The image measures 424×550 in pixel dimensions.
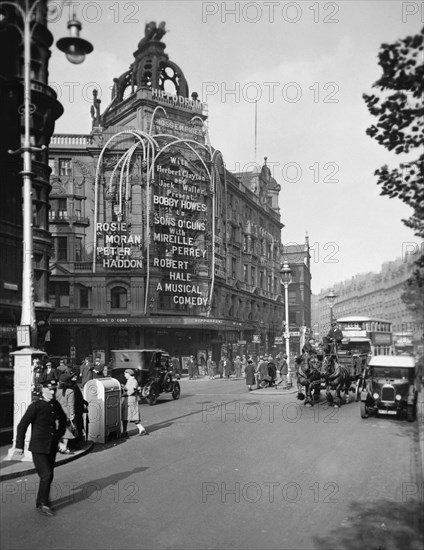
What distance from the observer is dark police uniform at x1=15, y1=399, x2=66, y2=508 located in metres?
7.66

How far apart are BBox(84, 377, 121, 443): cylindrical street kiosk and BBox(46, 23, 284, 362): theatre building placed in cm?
2853

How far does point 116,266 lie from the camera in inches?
1694

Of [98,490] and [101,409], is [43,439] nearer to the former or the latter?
[98,490]

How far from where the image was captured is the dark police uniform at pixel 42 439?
7.66 metres

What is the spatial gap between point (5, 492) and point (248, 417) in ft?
32.6

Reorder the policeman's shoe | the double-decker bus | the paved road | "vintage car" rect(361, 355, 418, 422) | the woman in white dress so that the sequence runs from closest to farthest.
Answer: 1. the paved road
2. the policeman's shoe
3. the woman in white dress
4. "vintage car" rect(361, 355, 418, 422)
5. the double-decker bus

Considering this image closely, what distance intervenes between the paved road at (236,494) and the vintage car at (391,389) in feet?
4.75

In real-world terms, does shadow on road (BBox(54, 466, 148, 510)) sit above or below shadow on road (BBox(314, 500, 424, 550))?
below

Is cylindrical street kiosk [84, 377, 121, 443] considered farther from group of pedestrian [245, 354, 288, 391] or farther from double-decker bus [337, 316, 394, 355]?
double-decker bus [337, 316, 394, 355]

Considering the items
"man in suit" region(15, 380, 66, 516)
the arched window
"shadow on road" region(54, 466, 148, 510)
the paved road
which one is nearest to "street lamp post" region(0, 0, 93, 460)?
the paved road

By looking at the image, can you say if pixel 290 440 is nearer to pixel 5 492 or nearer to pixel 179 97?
pixel 5 492

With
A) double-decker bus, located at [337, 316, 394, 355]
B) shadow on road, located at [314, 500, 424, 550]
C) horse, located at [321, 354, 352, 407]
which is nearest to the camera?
shadow on road, located at [314, 500, 424, 550]

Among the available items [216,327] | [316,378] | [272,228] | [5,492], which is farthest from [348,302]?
[5,492]

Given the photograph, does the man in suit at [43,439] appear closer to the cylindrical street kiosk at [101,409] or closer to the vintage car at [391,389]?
the cylindrical street kiosk at [101,409]
